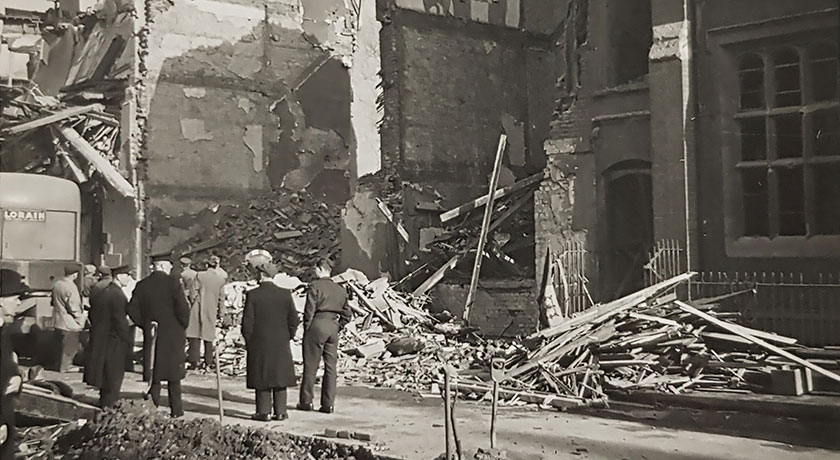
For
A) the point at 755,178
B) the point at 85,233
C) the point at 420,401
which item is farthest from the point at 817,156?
the point at 85,233

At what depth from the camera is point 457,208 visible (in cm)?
1199

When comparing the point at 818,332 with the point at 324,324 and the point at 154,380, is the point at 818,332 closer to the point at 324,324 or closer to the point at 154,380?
the point at 324,324

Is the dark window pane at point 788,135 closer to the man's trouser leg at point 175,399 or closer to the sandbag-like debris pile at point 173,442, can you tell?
the sandbag-like debris pile at point 173,442

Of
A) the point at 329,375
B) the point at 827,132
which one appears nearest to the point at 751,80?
the point at 827,132

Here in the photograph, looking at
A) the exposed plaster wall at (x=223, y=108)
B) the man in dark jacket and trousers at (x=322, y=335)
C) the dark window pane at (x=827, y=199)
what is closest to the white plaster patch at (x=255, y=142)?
the exposed plaster wall at (x=223, y=108)

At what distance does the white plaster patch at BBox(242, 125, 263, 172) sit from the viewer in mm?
8422

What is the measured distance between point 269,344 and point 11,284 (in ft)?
6.21

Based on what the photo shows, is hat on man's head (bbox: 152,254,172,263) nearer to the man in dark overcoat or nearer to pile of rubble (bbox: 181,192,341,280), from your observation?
pile of rubble (bbox: 181,192,341,280)

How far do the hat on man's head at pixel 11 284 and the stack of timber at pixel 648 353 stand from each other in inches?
140

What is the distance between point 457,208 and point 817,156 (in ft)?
23.4

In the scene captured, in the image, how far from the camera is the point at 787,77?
6.36 metres

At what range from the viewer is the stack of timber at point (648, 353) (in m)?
6.06

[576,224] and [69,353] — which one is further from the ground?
[576,224]

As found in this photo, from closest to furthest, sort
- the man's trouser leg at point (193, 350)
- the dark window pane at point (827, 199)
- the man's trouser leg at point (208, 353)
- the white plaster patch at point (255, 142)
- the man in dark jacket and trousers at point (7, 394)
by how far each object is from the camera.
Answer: the man in dark jacket and trousers at point (7, 394)
the dark window pane at point (827, 199)
the man's trouser leg at point (193, 350)
the man's trouser leg at point (208, 353)
the white plaster patch at point (255, 142)
